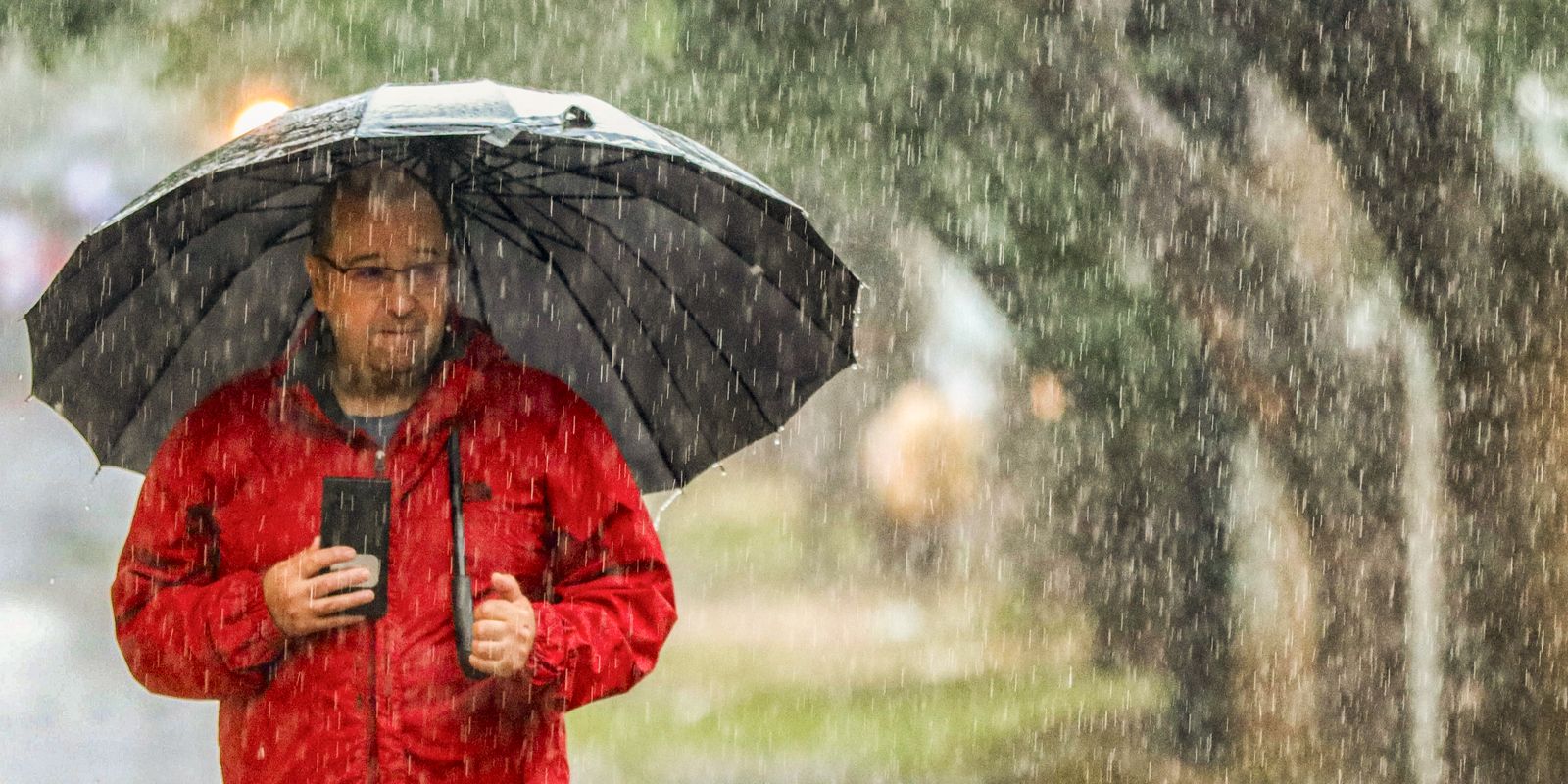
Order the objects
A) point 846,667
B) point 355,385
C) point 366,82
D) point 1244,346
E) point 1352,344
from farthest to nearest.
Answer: point 846,667
point 366,82
point 1244,346
point 1352,344
point 355,385

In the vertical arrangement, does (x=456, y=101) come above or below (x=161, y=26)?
below

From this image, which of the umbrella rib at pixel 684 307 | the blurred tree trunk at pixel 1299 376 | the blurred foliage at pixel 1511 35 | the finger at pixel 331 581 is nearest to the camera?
the finger at pixel 331 581

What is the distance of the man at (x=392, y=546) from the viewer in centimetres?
350

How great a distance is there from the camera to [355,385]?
371cm

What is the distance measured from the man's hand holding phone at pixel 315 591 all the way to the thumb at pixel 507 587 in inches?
8.3

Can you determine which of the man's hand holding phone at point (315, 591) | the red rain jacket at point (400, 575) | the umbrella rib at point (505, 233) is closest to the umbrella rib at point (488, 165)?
the umbrella rib at point (505, 233)

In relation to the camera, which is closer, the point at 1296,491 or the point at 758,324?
the point at 758,324

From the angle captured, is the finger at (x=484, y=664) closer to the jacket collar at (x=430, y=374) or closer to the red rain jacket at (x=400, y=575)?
the red rain jacket at (x=400, y=575)

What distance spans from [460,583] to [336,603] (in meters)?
0.21

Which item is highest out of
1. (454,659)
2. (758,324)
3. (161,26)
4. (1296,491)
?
(161,26)

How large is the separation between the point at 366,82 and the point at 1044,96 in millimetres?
3320

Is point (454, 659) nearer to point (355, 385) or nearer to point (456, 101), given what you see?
point (355, 385)

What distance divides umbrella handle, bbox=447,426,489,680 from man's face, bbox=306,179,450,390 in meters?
0.20

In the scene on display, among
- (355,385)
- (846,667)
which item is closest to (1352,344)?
(355,385)
